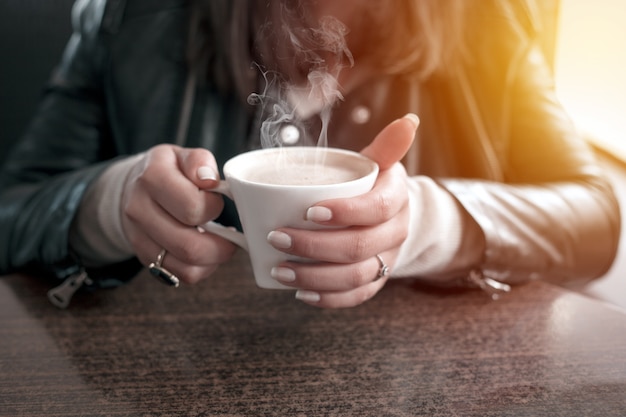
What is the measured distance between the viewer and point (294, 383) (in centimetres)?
52

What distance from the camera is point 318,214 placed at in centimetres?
51

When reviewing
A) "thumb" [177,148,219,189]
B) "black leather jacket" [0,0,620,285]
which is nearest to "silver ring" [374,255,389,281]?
"thumb" [177,148,219,189]

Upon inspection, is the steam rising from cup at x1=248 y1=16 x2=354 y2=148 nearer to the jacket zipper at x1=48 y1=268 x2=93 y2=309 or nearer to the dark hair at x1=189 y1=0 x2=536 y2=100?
the dark hair at x1=189 y1=0 x2=536 y2=100

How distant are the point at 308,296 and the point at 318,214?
126mm

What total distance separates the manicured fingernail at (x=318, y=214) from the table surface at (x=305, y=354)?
0.16 metres

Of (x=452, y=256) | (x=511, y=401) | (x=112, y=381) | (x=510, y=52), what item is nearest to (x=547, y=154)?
(x=510, y=52)

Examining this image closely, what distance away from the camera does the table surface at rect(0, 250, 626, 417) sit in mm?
489

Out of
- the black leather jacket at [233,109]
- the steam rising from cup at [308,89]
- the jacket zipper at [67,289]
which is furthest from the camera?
the black leather jacket at [233,109]

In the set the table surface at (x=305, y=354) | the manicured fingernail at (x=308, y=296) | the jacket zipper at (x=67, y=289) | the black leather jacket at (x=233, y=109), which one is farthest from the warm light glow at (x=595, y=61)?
the jacket zipper at (x=67, y=289)

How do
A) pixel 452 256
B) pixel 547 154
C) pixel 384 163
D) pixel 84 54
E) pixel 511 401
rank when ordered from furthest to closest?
pixel 84 54 → pixel 547 154 → pixel 452 256 → pixel 384 163 → pixel 511 401

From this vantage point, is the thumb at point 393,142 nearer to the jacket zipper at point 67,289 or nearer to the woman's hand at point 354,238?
the woman's hand at point 354,238

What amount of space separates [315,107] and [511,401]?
778 millimetres

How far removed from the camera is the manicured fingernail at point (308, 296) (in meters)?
0.59

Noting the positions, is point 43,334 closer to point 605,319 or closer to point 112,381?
point 112,381
